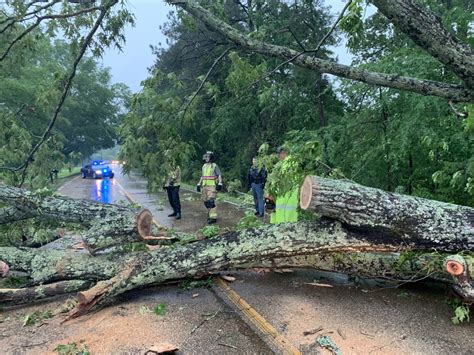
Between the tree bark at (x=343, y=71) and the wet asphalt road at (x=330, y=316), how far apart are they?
2.31 metres

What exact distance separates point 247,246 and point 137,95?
2.83m

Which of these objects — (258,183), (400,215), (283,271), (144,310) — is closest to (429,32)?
(400,215)

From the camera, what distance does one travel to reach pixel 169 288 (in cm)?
522

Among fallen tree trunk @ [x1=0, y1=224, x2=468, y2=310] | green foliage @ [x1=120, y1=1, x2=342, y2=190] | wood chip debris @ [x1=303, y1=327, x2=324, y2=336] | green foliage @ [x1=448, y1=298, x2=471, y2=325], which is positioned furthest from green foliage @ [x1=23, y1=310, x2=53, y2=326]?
green foliage @ [x1=448, y1=298, x2=471, y2=325]

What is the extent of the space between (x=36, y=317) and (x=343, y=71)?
179 inches

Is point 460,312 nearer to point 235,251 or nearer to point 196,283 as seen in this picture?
point 235,251

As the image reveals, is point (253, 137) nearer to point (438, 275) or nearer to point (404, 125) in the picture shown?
point (404, 125)

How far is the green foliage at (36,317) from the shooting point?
4422mm

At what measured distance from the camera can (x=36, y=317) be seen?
453cm

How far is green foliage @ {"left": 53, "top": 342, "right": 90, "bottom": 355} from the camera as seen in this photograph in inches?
145

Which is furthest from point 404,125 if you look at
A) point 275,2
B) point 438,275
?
point 275,2

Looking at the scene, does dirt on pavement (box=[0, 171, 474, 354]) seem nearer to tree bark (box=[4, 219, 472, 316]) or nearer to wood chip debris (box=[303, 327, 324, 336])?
wood chip debris (box=[303, 327, 324, 336])

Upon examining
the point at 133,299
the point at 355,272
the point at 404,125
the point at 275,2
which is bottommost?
the point at 133,299

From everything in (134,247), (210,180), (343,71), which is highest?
(343,71)
